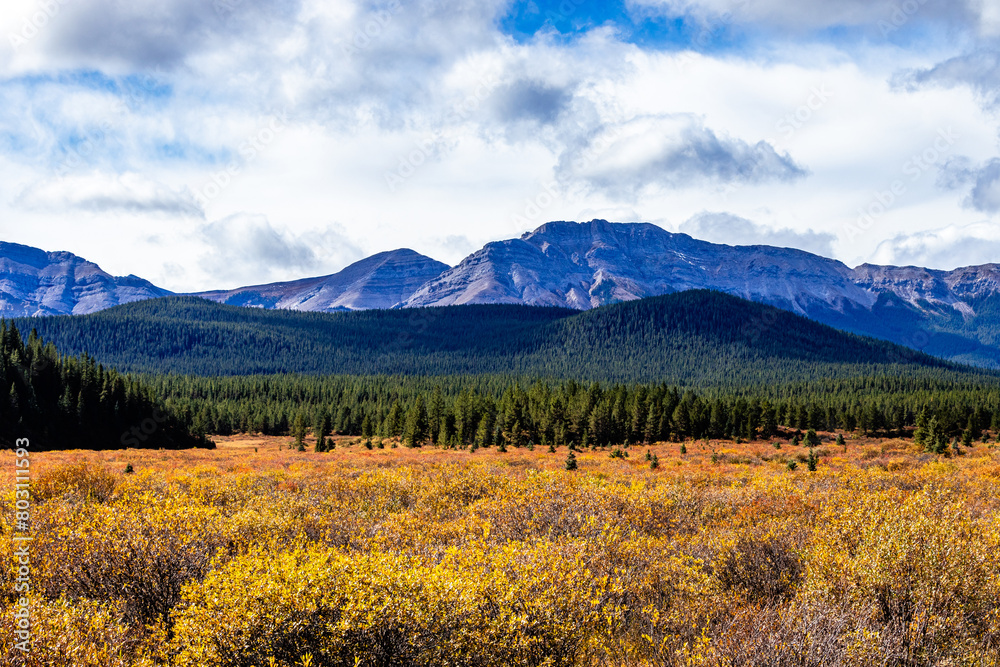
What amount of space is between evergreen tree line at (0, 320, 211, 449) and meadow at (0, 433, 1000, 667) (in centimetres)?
6826

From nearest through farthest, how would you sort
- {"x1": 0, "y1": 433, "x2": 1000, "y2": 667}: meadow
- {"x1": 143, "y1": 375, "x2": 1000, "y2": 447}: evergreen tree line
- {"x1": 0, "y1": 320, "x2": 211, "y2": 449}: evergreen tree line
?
{"x1": 0, "y1": 433, "x2": 1000, "y2": 667}: meadow < {"x1": 0, "y1": 320, "x2": 211, "y2": 449}: evergreen tree line < {"x1": 143, "y1": 375, "x2": 1000, "y2": 447}: evergreen tree line

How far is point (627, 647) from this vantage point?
8.99m

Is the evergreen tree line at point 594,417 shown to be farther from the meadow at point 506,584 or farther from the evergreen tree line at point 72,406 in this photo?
the meadow at point 506,584

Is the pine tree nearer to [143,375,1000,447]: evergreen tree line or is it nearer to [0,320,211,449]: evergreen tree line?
[143,375,1000,447]: evergreen tree line

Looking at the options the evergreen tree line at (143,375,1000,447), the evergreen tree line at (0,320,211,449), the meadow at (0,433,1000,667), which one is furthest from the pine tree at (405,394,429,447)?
the meadow at (0,433,1000,667)

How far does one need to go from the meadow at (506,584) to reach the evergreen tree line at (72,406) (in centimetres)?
6826

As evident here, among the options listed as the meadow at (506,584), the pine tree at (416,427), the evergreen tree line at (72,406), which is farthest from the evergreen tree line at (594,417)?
the meadow at (506,584)

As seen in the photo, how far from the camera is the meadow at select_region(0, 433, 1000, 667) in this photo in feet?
28.2

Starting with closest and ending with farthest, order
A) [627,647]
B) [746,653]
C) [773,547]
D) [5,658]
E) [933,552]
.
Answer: [5,658] < [746,653] < [627,647] < [933,552] < [773,547]

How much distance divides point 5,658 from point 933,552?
49.7ft

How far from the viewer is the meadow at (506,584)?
8602mm

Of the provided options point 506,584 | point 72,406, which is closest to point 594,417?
point 72,406

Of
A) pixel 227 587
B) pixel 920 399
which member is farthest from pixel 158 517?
pixel 920 399

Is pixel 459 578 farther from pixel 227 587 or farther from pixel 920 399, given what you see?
pixel 920 399
